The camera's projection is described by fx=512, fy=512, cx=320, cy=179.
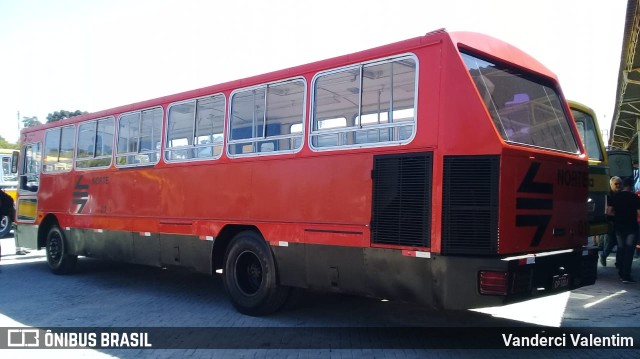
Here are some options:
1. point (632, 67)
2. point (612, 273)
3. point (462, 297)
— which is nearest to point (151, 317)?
point (462, 297)

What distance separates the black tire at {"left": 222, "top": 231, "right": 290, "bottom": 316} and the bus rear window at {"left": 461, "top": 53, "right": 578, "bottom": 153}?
3251 mm

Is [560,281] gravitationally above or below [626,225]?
below

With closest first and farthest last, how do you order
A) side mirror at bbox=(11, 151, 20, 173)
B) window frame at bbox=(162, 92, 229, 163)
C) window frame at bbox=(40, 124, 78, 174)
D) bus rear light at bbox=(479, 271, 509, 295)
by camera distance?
bus rear light at bbox=(479, 271, 509, 295)
window frame at bbox=(162, 92, 229, 163)
window frame at bbox=(40, 124, 78, 174)
side mirror at bbox=(11, 151, 20, 173)

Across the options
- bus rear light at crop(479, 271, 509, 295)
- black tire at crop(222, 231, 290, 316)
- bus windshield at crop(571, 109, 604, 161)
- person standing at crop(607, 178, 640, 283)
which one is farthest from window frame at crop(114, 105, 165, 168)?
person standing at crop(607, 178, 640, 283)

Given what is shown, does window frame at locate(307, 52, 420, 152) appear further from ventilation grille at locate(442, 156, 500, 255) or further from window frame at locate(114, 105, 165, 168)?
window frame at locate(114, 105, 165, 168)

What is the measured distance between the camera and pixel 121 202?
9.12 metres

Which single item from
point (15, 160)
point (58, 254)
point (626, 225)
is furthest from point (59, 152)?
point (626, 225)

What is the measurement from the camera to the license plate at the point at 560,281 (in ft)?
17.4

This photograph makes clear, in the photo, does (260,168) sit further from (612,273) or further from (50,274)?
(612,273)

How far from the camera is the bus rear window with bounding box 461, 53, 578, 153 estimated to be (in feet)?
17.0

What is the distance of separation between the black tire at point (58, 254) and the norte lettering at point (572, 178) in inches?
364

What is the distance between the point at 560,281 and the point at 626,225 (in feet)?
15.8

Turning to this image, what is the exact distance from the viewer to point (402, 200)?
5.24m

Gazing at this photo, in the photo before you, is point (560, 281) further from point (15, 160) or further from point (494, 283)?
point (15, 160)
